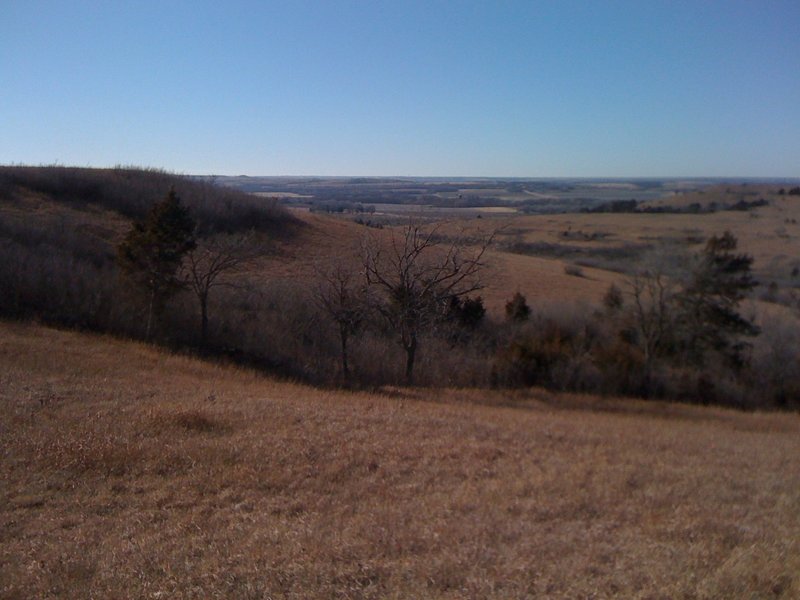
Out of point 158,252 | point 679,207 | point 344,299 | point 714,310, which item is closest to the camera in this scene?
point 344,299

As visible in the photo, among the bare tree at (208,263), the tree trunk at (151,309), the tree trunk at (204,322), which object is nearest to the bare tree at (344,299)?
the bare tree at (208,263)

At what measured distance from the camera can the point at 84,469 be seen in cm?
838

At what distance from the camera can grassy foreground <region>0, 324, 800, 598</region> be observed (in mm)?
5324

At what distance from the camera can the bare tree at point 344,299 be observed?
2272 cm

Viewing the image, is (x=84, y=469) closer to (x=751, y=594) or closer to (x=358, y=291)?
(x=751, y=594)

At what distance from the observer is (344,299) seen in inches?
902

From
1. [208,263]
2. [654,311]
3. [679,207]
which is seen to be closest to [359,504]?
[208,263]

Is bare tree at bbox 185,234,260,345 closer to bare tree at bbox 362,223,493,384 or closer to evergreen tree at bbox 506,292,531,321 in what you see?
bare tree at bbox 362,223,493,384

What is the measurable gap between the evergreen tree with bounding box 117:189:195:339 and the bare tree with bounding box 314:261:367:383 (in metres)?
5.22

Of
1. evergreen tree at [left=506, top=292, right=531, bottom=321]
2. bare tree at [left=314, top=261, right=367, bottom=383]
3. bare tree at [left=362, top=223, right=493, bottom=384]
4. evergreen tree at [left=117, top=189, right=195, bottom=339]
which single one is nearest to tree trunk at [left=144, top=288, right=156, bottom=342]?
evergreen tree at [left=117, top=189, right=195, bottom=339]

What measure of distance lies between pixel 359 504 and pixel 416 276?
47.1 ft

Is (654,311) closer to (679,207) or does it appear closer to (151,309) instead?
(151,309)

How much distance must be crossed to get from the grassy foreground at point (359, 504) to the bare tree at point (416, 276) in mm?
8110

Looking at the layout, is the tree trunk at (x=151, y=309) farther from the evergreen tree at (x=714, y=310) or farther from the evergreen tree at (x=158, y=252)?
the evergreen tree at (x=714, y=310)
